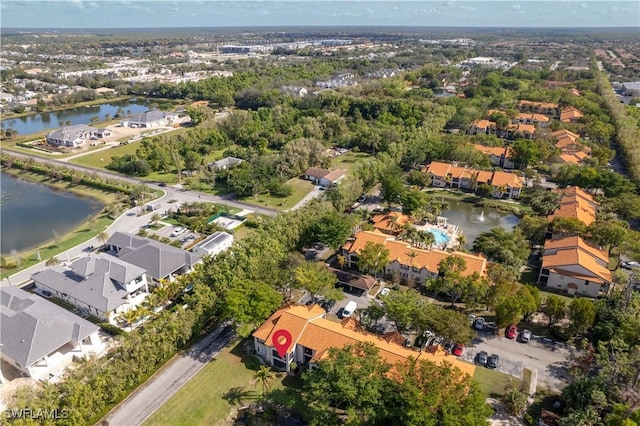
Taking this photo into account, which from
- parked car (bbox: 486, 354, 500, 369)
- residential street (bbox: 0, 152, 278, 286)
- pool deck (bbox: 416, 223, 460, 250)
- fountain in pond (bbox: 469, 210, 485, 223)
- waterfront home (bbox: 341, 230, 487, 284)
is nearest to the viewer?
parked car (bbox: 486, 354, 500, 369)

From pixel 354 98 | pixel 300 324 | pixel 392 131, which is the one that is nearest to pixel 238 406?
pixel 300 324

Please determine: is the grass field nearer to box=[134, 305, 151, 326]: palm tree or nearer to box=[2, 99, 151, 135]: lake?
box=[134, 305, 151, 326]: palm tree

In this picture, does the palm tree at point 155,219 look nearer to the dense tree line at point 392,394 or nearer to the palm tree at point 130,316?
the palm tree at point 130,316

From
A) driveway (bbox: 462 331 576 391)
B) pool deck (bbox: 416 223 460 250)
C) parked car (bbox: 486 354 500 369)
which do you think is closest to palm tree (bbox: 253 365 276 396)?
driveway (bbox: 462 331 576 391)

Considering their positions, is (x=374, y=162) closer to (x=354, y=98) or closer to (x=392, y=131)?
(x=392, y=131)

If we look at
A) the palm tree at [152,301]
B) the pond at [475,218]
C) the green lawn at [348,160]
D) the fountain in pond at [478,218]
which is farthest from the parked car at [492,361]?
the green lawn at [348,160]

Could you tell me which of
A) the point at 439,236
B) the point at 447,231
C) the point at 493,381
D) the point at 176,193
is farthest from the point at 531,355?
the point at 176,193

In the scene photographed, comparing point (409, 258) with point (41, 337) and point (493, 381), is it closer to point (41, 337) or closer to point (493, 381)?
point (493, 381)
